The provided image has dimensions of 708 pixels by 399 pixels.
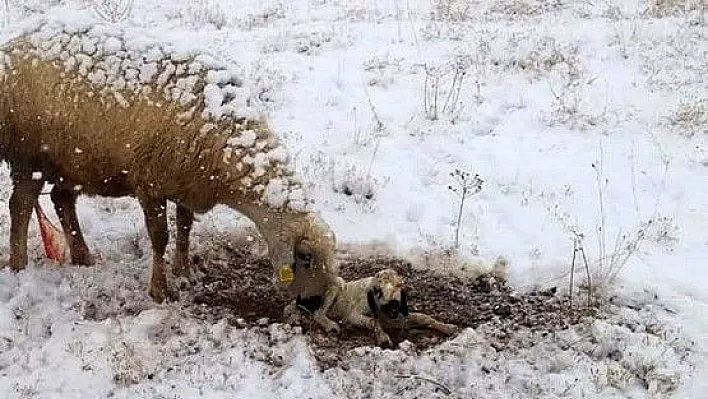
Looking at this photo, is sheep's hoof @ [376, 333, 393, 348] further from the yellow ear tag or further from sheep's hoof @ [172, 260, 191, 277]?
sheep's hoof @ [172, 260, 191, 277]

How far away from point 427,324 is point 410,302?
15.6 inches

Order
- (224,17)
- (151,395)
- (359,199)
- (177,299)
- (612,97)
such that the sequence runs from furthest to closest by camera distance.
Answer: (224,17) → (612,97) → (359,199) → (177,299) → (151,395)

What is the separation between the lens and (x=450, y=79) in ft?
30.2

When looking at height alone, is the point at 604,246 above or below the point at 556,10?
below

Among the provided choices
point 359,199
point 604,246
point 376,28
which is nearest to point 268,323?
point 359,199

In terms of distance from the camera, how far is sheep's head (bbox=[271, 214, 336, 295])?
5035 millimetres

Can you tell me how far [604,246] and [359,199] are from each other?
2.04 meters

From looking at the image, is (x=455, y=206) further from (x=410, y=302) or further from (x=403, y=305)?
(x=403, y=305)

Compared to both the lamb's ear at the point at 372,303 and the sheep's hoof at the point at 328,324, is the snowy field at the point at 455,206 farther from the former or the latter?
the lamb's ear at the point at 372,303

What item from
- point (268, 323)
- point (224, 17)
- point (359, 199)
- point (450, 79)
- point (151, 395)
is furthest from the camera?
point (224, 17)

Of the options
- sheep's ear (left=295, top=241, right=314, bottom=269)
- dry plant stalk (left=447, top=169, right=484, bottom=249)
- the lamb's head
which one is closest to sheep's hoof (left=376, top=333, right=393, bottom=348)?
the lamb's head

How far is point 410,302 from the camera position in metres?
5.75

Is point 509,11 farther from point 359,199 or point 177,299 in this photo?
point 177,299

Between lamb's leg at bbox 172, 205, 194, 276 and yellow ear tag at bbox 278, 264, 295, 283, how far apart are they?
48.8 inches
